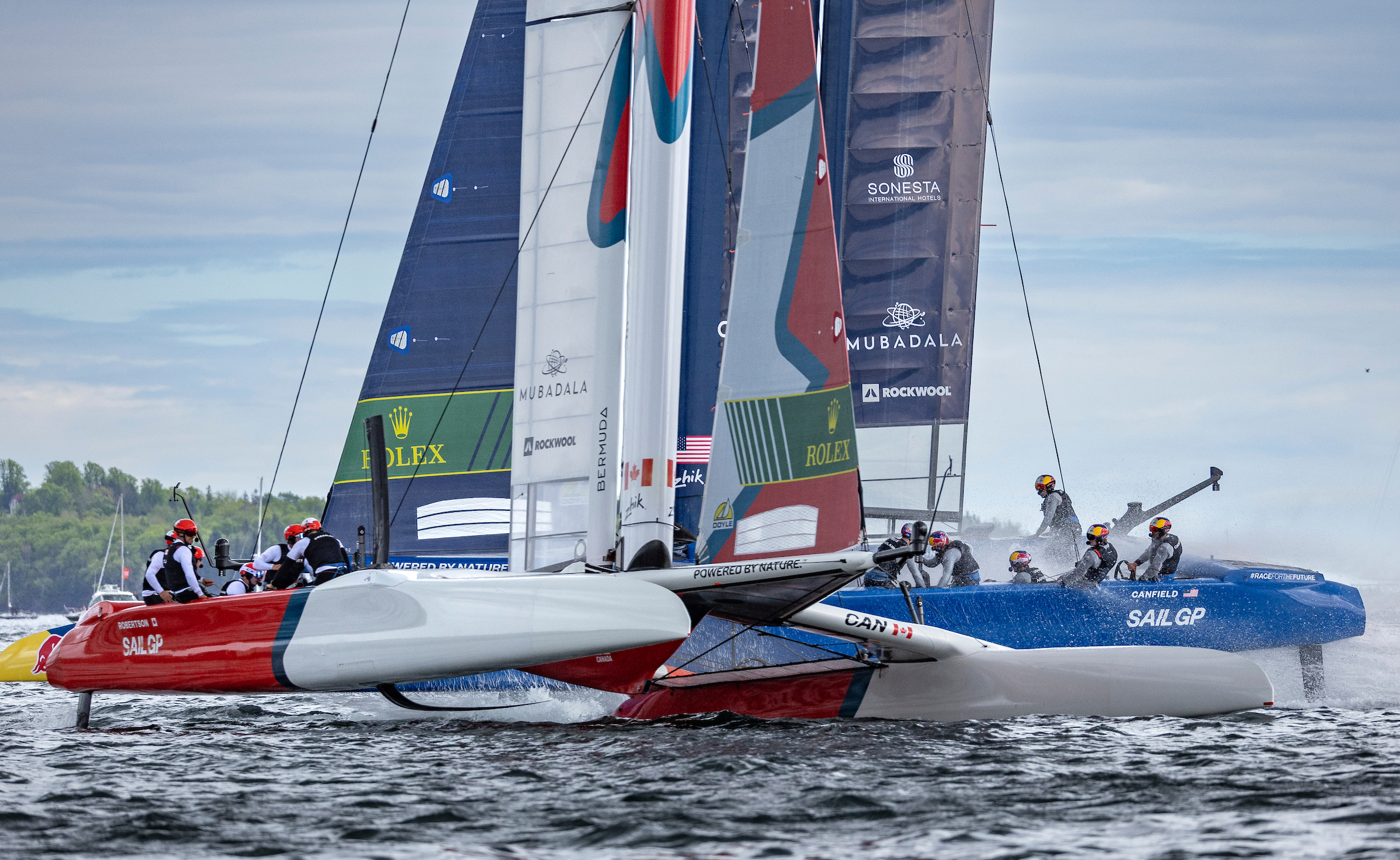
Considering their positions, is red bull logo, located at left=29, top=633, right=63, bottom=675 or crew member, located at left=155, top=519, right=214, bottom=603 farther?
red bull logo, located at left=29, top=633, right=63, bottom=675

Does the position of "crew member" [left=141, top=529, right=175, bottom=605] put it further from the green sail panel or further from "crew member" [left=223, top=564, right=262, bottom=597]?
the green sail panel

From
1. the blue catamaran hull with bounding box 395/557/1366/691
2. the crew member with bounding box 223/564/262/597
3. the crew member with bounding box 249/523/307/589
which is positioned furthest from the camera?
the blue catamaran hull with bounding box 395/557/1366/691

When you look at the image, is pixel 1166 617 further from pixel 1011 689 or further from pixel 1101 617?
pixel 1011 689

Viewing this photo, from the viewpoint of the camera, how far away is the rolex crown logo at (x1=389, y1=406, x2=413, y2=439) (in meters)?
12.4

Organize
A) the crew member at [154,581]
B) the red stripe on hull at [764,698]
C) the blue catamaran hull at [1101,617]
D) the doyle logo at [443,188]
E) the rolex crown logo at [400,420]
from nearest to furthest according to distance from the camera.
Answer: the red stripe on hull at [764,698]
the crew member at [154,581]
the blue catamaran hull at [1101,617]
the rolex crown logo at [400,420]
the doyle logo at [443,188]

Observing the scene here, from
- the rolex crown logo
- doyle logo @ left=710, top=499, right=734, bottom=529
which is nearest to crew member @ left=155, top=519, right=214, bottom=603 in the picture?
the rolex crown logo

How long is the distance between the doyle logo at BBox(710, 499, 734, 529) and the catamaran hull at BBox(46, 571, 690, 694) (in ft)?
2.84

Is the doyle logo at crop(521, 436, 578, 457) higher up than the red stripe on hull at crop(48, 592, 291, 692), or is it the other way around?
the doyle logo at crop(521, 436, 578, 457)

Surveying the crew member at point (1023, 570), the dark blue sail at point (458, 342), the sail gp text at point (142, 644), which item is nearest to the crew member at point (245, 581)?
the dark blue sail at point (458, 342)

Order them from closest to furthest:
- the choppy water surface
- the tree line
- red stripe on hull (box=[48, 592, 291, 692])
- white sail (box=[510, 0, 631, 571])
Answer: the choppy water surface, red stripe on hull (box=[48, 592, 291, 692]), white sail (box=[510, 0, 631, 571]), the tree line

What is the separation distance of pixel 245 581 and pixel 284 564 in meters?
1.36

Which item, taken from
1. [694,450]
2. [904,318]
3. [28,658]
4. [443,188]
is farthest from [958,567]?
[28,658]

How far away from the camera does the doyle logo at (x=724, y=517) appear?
29.4ft

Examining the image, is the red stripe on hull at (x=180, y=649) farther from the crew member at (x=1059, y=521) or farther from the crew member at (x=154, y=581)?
the crew member at (x=1059, y=521)
